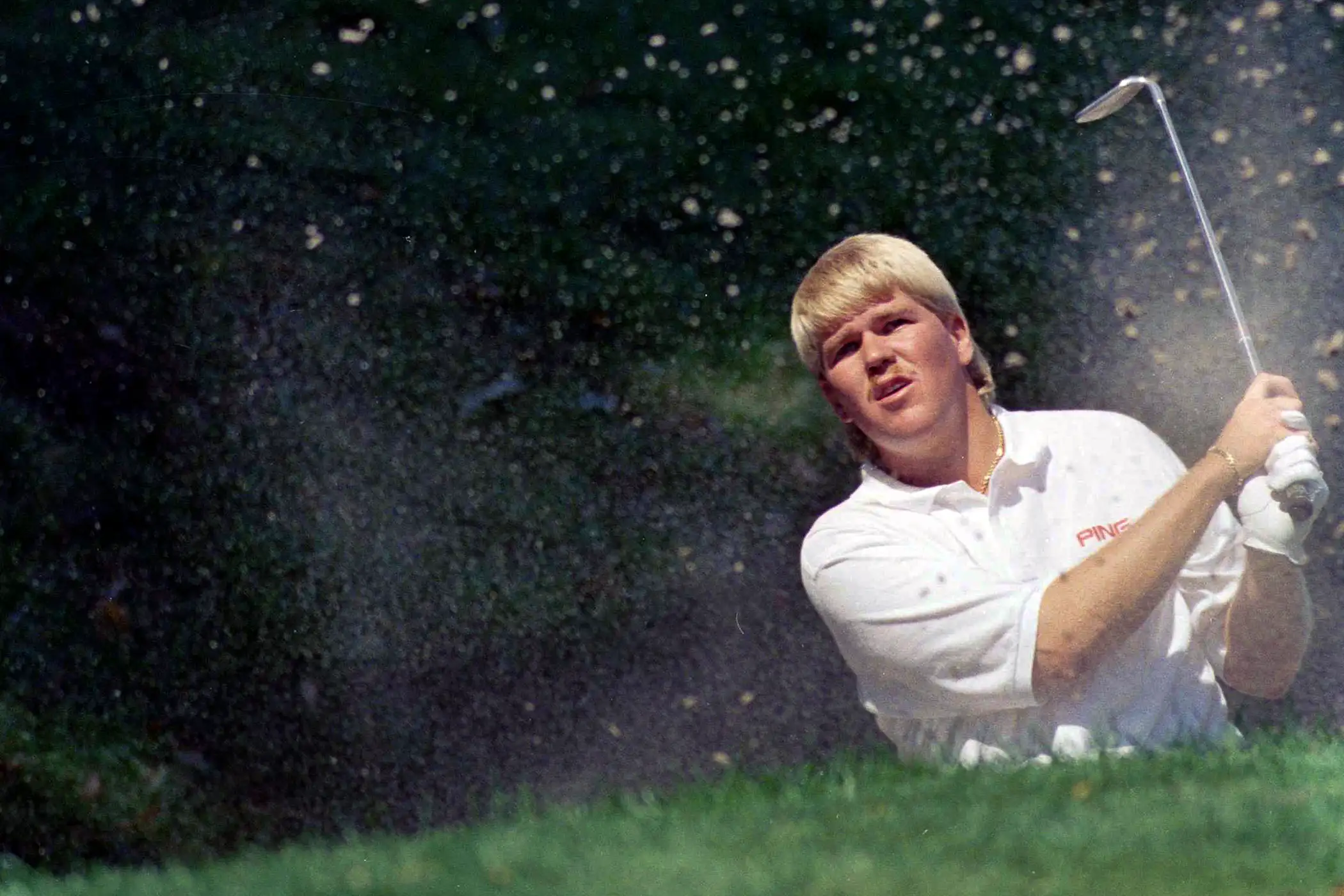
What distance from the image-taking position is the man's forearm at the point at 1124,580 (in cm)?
265

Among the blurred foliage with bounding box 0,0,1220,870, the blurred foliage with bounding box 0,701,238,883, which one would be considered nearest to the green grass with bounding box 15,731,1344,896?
the blurred foliage with bounding box 0,0,1220,870

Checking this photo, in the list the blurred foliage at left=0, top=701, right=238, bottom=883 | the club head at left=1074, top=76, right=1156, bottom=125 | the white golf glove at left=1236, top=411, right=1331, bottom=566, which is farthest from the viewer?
the blurred foliage at left=0, top=701, right=238, bottom=883

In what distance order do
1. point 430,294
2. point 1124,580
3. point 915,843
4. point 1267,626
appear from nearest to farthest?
point 915,843, point 1124,580, point 1267,626, point 430,294

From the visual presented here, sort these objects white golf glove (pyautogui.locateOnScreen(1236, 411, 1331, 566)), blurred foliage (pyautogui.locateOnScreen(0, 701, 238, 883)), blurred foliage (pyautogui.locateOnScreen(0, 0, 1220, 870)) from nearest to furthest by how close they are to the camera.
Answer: white golf glove (pyautogui.locateOnScreen(1236, 411, 1331, 566)), blurred foliage (pyautogui.locateOnScreen(0, 0, 1220, 870)), blurred foliage (pyautogui.locateOnScreen(0, 701, 238, 883))

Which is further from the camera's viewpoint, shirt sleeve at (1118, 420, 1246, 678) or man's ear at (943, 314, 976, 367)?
man's ear at (943, 314, 976, 367)

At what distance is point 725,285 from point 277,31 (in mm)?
1274

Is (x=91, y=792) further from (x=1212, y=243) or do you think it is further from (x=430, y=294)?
(x=1212, y=243)

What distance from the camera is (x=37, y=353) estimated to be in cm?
441

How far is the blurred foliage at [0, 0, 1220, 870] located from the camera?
4.09 m

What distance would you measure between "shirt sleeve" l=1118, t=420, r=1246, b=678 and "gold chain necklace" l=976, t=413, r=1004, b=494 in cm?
33

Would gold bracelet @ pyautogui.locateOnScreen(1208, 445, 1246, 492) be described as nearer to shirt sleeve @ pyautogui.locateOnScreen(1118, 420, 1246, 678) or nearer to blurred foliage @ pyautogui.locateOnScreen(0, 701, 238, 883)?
shirt sleeve @ pyautogui.locateOnScreen(1118, 420, 1246, 678)

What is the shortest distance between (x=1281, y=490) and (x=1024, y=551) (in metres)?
0.40

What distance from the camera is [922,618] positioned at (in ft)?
8.96

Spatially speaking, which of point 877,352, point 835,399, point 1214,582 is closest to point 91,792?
point 835,399
